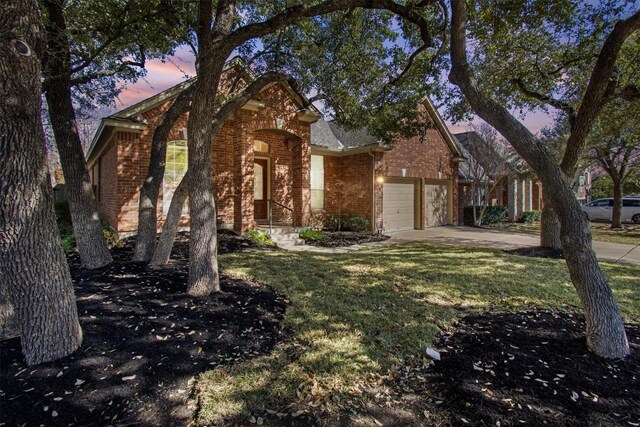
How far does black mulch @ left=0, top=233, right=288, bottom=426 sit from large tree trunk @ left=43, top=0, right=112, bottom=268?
100cm

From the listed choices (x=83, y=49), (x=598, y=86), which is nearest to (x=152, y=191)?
(x=83, y=49)

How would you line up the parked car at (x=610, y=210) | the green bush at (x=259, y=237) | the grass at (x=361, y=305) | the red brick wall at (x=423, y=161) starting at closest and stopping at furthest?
1. the grass at (x=361, y=305)
2. the green bush at (x=259, y=237)
3. the red brick wall at (x=423, y=161)
4. the parked car at (x=610, y=210)

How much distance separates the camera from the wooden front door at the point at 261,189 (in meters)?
12.3

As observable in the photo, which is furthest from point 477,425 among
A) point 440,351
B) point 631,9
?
point 631,9

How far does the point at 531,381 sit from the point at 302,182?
973 centimetres

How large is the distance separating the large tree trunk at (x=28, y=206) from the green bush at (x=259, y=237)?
264 inches

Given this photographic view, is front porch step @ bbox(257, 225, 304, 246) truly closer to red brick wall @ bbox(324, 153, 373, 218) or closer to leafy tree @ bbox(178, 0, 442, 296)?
red brick wall @ bbox(324, 153, 373, 218)

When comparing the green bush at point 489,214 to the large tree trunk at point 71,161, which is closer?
the large tree trunk at point 71,161

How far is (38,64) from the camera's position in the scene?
2.64m

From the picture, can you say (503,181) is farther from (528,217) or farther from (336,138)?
(336,138)

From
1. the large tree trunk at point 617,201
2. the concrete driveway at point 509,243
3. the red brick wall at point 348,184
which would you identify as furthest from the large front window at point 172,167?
the large tree trunk at point 617,201

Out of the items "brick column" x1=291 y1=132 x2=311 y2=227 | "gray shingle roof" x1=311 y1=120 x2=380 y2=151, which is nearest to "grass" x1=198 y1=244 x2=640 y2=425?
A: "brick column" x1=291 y1=132 x2=311 y2=227

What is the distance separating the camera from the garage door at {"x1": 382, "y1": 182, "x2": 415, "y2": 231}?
14.0m

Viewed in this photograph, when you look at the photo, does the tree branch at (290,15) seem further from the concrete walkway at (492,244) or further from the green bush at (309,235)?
the green bush at (309,235)
